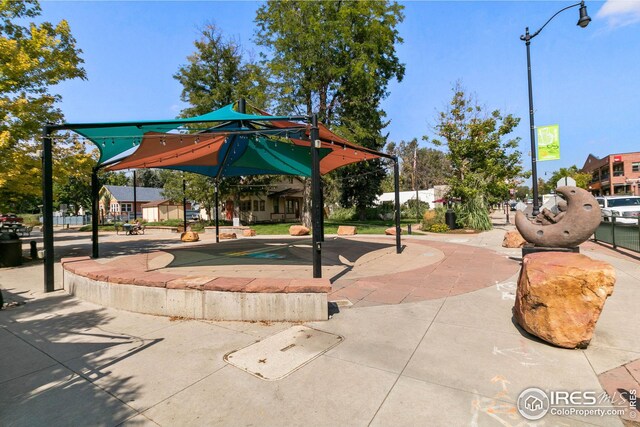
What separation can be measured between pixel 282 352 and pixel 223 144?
7977mm

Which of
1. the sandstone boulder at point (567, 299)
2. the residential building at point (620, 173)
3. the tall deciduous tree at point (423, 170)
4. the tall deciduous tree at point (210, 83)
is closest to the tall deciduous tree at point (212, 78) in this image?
the tall deciduous tree at point (210, 83)

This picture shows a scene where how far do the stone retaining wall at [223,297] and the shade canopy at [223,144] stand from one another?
3183 mm

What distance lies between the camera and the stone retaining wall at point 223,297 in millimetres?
4695

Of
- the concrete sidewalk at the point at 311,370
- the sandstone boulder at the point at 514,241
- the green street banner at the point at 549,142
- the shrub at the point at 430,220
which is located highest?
the green street banner at the point at 549,142

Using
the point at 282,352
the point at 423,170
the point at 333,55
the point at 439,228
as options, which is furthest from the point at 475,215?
the point at 423,170

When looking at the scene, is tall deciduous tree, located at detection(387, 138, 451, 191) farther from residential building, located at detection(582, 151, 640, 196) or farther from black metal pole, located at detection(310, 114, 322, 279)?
black metal pole, located at detection(310, 114, 322, 279)

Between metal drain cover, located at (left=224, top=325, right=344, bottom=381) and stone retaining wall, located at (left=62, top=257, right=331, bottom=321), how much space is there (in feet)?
1.41

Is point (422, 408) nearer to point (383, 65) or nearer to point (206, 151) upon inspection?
point (206, 151)

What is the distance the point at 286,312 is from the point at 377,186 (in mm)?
33016

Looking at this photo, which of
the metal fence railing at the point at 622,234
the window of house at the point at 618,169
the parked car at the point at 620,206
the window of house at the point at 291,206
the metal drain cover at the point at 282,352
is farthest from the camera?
the window of house at the point at 618,169

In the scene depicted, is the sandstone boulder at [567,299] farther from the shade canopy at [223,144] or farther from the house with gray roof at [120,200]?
the house with gray roof at [120,200]

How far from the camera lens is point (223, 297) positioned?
4.81 m

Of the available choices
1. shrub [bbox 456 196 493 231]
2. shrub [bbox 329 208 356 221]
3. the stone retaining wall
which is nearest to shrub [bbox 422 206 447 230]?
shrub [bbox 456 196 493 231]

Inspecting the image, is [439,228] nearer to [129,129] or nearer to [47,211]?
[129,129]
